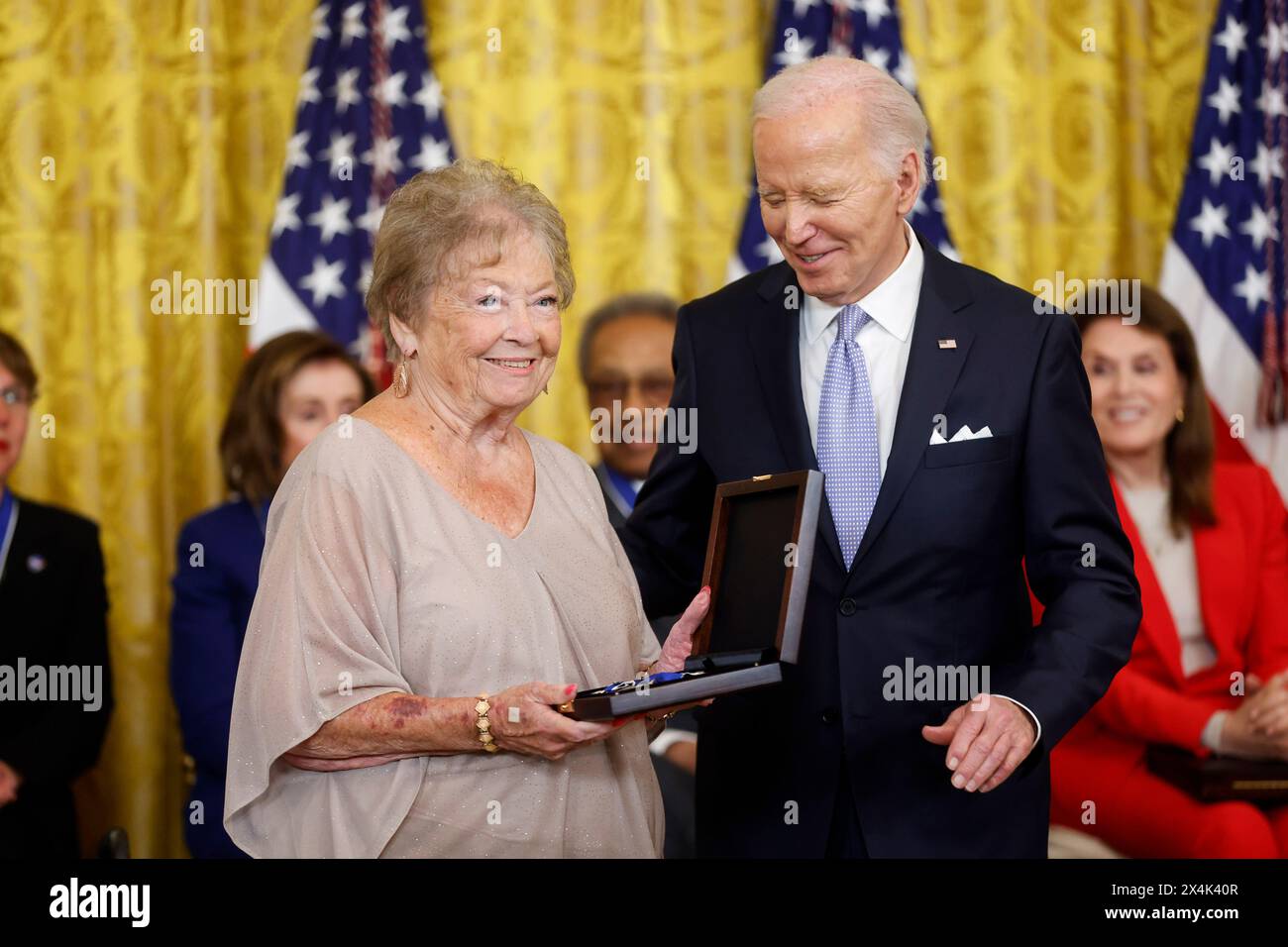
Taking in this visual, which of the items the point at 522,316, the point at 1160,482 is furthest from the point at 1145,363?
the point at 522,316

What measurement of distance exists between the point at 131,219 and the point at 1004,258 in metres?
2.82

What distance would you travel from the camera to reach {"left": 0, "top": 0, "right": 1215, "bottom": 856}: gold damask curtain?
5.07m

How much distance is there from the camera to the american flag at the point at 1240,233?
16.7ft

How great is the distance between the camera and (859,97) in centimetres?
262

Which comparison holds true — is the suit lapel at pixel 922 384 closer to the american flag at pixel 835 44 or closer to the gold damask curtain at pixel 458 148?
the american flag at pixel 835 44

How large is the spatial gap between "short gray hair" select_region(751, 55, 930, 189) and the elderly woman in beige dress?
1.62 ft

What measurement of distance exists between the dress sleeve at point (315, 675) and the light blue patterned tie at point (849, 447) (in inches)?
30.3
